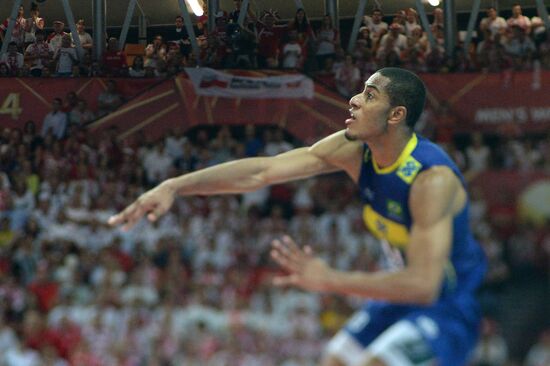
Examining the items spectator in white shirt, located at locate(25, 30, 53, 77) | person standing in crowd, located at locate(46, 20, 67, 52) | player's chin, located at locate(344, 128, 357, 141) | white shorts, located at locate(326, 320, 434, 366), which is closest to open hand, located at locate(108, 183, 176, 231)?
player's chin, located at locate(344, 128, 357, 141)

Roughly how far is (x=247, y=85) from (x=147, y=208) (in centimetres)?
1049

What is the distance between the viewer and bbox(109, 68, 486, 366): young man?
4.17 metres

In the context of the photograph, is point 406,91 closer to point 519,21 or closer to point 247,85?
point 247,85

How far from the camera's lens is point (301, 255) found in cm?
415

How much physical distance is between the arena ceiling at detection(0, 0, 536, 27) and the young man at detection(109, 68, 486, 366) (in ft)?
40.7

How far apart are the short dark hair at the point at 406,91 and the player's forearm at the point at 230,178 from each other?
0.81 meters

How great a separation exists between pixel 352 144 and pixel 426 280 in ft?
3.60

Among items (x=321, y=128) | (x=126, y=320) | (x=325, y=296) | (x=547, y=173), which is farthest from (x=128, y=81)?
(x=547, y=173)

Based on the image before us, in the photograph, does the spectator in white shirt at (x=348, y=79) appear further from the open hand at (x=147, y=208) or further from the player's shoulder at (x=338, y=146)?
the open hand at (x=147, y=208)

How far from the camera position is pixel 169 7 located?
2238 centimetres

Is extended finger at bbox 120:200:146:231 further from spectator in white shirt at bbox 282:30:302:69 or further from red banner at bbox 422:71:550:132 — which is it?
spectator in white shirt at bbox 282:30:302:69

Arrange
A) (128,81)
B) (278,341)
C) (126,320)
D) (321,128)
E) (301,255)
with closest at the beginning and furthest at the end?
1. (301,255)
2. (278,341)
3. (126,320)
4. (321,128)
5. (128,81)

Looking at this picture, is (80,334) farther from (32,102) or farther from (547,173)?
(547,173)

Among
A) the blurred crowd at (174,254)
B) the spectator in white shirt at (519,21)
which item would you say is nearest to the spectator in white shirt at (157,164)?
the blurred crowd at (174,254)
